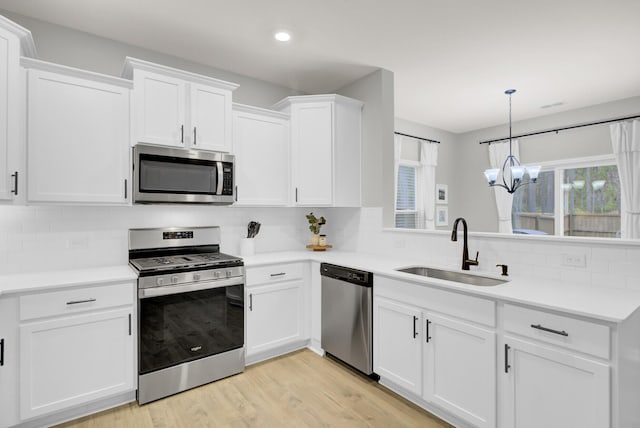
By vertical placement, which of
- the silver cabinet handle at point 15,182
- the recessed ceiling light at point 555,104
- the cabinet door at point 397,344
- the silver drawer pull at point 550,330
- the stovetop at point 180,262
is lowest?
the cabinet door at point 397,344

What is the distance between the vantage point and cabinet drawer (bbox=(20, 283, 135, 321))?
1988 millimetres

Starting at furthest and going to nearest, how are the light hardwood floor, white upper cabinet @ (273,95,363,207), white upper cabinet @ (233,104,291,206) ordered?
white upper cabinet @ (273,95,363,207) → white upper cabinet @ (233,104,291,206) → the light hardwood floor

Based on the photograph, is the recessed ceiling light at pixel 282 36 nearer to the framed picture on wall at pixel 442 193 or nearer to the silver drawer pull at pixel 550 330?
the silver drawer pull at pixel 550 330

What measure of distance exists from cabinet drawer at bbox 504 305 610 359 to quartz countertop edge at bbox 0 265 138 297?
7.78ft

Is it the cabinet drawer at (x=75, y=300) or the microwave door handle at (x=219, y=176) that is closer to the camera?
the cabinet drawer at (x=75, y=300)

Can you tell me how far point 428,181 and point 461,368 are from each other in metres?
4.26

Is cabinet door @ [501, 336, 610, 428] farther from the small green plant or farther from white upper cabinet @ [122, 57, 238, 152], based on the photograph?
white upper cabinet @ [122, 57, 238, 152]

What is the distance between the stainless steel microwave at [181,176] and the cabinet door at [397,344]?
1.61 meters

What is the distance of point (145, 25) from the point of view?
8.50 feet

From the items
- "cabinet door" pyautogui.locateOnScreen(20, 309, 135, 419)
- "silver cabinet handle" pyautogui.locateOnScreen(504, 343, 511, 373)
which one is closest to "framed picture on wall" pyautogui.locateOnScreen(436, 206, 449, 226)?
"silver cabinet handle" pyautogui.locateOnScreen(504, 343, 511, 373)

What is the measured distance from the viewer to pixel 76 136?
7.61 feet

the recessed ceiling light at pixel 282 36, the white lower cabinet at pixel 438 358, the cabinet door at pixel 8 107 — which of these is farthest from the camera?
the recessed ceiling light at pixel 282 36

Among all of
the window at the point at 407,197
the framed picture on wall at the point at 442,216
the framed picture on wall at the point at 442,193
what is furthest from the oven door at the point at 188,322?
the framed picture on wall at the point at 442,193

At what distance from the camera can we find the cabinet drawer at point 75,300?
1988 mm
